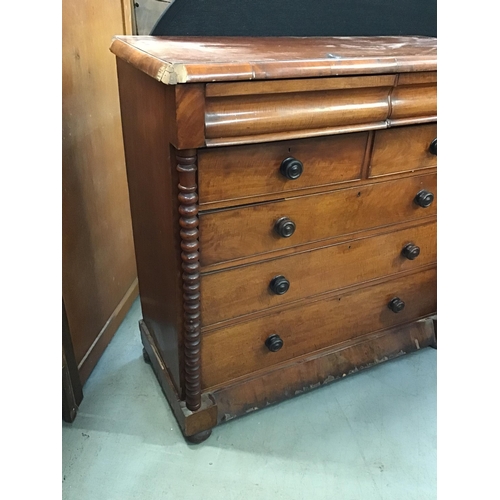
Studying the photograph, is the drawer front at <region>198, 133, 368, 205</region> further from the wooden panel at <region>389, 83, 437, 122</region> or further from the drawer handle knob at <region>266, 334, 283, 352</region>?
the drawer handle knob at <region>266, 334, 283, 352</region>

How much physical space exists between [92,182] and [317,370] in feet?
3.11

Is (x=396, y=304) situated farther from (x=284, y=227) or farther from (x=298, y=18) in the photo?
(x=298, y=18)

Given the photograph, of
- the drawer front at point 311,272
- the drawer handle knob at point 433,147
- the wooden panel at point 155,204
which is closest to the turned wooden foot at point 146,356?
the wooden panel at point 155,204

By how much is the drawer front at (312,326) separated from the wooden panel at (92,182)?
0.50 meters

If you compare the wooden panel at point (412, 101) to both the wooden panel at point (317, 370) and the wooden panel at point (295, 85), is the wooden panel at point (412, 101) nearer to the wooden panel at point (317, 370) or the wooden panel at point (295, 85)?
the wooden panel at point (295, 85)

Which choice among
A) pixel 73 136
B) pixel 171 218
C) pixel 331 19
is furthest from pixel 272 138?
pixel 331 19

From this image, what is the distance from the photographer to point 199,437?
134cm

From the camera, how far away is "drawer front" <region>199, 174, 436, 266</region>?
110 cm

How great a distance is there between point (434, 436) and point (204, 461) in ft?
2.28

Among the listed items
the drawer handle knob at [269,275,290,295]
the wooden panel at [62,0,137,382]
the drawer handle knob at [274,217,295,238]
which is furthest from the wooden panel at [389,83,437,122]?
the wooden panel at [62,0,137,382]

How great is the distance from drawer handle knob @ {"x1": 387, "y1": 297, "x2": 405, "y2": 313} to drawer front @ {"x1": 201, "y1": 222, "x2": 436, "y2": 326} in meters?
0.10

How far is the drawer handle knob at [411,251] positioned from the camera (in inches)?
55.6

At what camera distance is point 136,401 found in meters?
1.50
